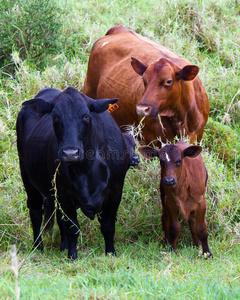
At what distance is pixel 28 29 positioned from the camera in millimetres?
9836

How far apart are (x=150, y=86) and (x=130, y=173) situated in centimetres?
112

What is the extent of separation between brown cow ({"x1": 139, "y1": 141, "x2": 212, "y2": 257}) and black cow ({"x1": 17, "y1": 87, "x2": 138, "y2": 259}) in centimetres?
46

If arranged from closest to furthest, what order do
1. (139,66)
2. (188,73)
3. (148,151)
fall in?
(148,151) → (188,73) → (139,66)

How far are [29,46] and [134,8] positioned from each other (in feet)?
9.48

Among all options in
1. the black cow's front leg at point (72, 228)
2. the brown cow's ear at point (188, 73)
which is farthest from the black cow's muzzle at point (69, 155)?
the brown cow's ear at point (188, 73)

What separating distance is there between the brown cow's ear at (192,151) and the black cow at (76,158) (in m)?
0.63

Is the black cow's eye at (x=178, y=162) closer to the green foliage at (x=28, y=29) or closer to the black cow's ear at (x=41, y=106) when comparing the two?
the black cow's ear at (x=41, y=106)

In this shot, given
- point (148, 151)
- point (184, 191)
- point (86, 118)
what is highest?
point (86, 118)

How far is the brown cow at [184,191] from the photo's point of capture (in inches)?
214

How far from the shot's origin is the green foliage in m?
9.77

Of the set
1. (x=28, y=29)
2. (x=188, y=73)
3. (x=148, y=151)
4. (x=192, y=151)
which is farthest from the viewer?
(x=28, y=29)

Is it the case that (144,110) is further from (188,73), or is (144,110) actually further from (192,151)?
(192,151)

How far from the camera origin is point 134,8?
1186cm

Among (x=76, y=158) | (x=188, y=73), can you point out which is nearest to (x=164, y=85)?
(x=188, y=73)
